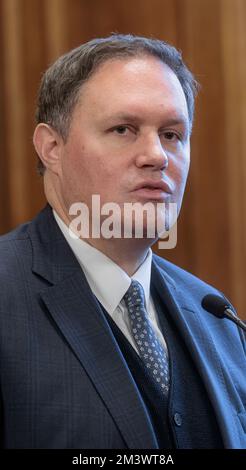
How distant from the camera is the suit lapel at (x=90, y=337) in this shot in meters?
1.19

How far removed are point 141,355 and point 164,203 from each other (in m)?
0.30

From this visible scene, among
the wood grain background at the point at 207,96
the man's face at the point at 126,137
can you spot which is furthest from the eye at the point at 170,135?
the wood grain background at the point at 207,96

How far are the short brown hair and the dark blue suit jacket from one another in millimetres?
207

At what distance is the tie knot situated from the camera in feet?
4.60

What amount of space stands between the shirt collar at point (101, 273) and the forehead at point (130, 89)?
259 millimetres

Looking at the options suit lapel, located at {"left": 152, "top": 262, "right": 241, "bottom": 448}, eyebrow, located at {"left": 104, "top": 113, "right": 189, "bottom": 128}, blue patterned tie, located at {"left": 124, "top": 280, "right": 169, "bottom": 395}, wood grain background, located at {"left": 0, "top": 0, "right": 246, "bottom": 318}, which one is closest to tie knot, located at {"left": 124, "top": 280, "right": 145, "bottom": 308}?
blue patterned tie, located at {"left": 124, "top": 280, "right": 169, "bottom": 395}

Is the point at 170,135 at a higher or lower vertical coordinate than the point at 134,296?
higher

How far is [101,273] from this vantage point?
1.40m

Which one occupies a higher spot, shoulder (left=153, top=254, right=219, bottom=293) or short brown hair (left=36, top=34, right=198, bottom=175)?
short brown hair (left=36, top=34, right=198, bottom=175)

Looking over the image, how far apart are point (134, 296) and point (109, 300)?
57mm

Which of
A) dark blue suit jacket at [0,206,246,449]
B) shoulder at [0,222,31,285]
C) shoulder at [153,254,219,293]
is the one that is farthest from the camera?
shoulder at [153,254,219,293]

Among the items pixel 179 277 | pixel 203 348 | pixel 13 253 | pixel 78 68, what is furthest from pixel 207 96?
pixel 13 253

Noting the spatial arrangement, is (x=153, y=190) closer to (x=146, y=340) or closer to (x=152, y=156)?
(x=152, y=156)

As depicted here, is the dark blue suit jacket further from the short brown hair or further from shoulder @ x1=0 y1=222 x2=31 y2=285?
the short brown hair
